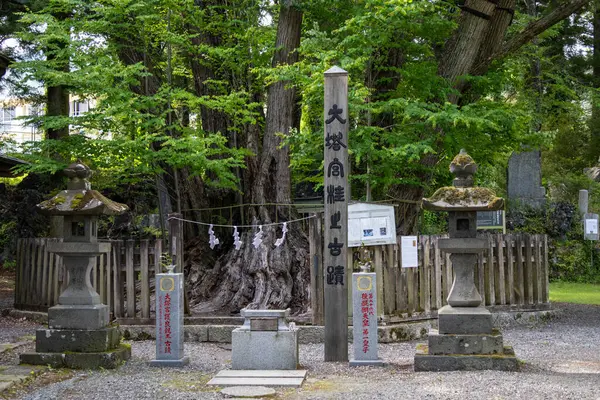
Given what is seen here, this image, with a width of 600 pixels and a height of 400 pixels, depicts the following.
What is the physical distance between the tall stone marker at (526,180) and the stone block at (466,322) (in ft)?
54.2

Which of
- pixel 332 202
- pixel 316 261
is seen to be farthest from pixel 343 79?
pixel 316 261

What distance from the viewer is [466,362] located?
29.2 ft

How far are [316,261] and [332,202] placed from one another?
208 cm

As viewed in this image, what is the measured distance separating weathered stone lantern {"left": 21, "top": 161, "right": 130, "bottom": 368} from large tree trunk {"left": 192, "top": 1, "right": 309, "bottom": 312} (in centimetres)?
435

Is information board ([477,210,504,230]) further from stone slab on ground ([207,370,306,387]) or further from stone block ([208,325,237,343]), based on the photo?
stone slab on ground ([207,370,306,387])

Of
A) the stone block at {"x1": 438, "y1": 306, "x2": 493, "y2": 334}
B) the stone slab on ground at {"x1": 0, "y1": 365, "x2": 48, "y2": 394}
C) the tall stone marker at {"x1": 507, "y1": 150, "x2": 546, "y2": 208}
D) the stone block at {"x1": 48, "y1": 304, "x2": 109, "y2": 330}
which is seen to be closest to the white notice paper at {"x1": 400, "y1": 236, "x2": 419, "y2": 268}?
the stone block at {"x1": 438, "y1": 306, "x2": 493, "y2": 334}

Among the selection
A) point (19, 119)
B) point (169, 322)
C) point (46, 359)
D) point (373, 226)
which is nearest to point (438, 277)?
point (373, 226)

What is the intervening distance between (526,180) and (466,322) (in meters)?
17.2

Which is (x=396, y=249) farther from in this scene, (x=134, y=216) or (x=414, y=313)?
(x=134, y=216)

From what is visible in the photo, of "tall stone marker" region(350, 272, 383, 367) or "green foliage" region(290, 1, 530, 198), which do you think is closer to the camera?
"tall stone marker" region(350, 272, 383, 367)

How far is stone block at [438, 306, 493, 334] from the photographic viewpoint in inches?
359

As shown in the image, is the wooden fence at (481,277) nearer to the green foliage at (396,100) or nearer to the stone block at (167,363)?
the green foliage at (396,100)

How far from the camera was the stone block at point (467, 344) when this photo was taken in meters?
9.01

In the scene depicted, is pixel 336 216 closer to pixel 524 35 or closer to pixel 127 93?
pixel 127 93
